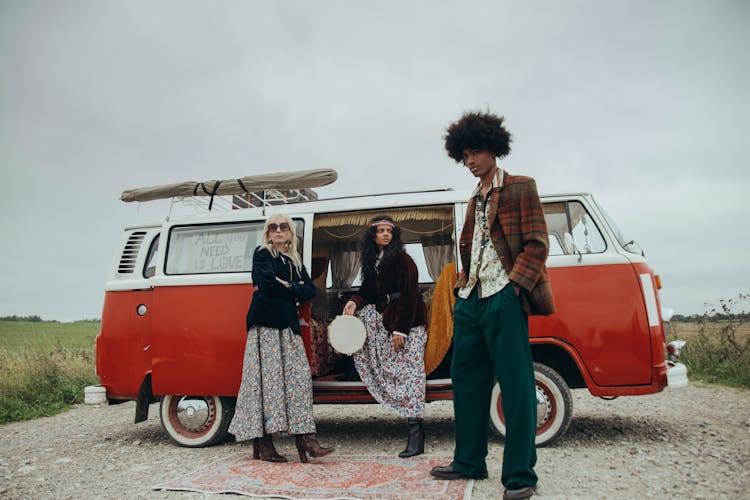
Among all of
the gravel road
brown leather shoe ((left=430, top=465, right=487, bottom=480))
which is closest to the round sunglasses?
the gravel road

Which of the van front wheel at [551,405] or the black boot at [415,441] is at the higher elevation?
the van front wheel at [551,405]

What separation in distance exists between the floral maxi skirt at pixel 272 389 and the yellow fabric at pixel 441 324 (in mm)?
1123

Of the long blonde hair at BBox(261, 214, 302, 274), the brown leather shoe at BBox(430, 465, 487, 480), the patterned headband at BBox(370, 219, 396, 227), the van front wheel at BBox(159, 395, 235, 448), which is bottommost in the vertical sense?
the brown leather shoe at BBox(430, 465, 487, 480)

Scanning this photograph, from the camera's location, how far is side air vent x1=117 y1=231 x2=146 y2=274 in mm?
5793

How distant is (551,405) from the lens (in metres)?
4.63

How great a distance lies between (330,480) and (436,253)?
3.69 m

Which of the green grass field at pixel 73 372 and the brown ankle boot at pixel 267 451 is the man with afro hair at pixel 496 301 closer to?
the brown ankle boot at pixel 267 451

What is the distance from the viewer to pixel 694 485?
356 cm

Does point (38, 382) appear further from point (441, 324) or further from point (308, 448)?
point (441, 324)

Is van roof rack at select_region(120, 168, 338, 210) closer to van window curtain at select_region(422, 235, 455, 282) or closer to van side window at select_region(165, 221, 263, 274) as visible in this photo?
van side window at select_region(165, 221, 263, 274)

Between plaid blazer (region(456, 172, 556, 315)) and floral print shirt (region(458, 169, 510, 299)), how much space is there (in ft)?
0.18

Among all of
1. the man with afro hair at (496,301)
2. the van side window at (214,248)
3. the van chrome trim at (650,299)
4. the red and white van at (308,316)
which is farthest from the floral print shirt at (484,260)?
the van side window at (214,248)

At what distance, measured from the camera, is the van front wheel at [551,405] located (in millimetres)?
4574

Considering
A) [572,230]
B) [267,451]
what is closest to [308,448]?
[267,451]
